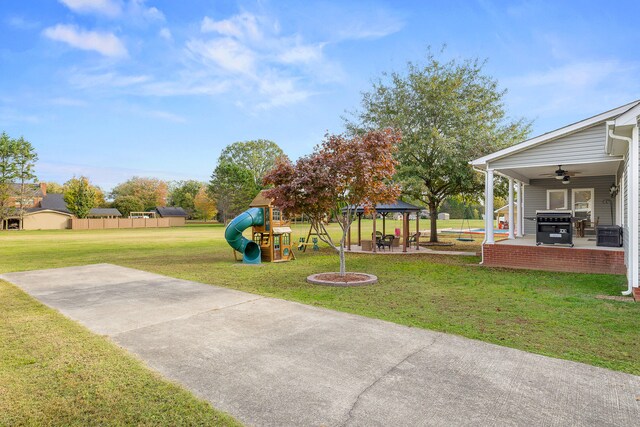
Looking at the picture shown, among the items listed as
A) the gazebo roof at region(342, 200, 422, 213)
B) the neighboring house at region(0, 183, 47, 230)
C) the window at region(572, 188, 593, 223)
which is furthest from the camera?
the neighboring house at region(0, 183, 47, 230)

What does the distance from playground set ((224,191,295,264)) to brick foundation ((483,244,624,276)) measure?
23.4ft

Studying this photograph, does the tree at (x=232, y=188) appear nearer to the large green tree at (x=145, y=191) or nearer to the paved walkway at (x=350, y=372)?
the large green tree at (x=145, y=191)

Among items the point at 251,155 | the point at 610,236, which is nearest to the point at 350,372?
the point at 610,236

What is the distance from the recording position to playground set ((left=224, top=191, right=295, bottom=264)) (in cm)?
1278

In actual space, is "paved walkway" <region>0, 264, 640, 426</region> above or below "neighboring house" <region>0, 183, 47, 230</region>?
below

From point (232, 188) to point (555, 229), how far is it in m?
47.8

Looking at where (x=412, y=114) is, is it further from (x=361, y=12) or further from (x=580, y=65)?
(x=580, y=65)

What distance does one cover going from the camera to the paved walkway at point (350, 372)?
9.13 ft

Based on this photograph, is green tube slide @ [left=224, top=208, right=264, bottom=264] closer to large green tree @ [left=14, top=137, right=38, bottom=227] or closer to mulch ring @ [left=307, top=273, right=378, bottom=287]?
mulch ring @ [left=307, top=273, right=378, bottom=287]

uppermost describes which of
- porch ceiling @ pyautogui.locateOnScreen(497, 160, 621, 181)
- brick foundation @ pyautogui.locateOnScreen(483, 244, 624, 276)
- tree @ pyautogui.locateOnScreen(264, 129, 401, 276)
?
porch ceiling @ pyautogui.locateOnScreen(497, 160, 621, 181)

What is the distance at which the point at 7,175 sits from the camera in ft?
144

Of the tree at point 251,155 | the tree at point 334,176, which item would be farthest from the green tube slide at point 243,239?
the tree at point 251,155

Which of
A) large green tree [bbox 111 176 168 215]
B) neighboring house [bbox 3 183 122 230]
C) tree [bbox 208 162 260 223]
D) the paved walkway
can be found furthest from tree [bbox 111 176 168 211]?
the paved walkway

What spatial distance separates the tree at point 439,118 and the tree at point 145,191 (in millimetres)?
59971
